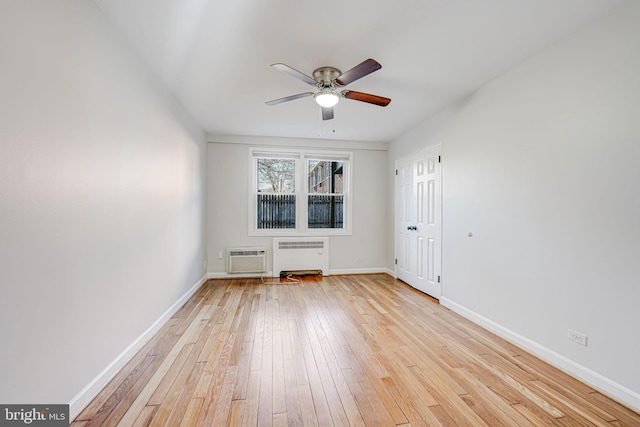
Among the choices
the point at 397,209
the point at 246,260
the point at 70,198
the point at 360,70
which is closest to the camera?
the point at 70,198

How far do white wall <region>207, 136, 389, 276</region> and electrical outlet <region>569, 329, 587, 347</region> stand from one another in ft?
A: 11.1

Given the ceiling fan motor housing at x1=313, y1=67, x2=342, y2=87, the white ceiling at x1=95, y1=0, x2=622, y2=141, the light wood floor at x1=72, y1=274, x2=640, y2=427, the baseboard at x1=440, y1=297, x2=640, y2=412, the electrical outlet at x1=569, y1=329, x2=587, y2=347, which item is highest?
the white ceiling at x1=95, y1=0, x2=622, y2=141

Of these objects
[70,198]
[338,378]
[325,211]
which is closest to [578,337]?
[338,378]

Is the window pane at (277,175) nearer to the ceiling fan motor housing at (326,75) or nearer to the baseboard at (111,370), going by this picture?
the ceiling fan motor housing at (326,75)

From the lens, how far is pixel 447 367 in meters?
2.10

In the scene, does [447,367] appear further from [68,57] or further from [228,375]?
[68,57]

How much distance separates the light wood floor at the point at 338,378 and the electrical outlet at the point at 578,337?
10.9 inches

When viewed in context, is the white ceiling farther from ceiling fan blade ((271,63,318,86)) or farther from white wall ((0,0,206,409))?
white wall ((0,0,206,409))

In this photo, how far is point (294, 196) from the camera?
17.0 ft

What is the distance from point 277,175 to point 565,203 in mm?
4149

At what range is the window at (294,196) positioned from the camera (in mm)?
5039

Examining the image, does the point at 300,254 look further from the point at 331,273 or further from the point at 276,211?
the point at 276,211

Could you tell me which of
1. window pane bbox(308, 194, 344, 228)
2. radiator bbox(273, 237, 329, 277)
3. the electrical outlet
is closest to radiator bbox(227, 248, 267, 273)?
radiator bbox(273, 237, 329, 277)

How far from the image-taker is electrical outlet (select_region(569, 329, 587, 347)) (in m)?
1.97
